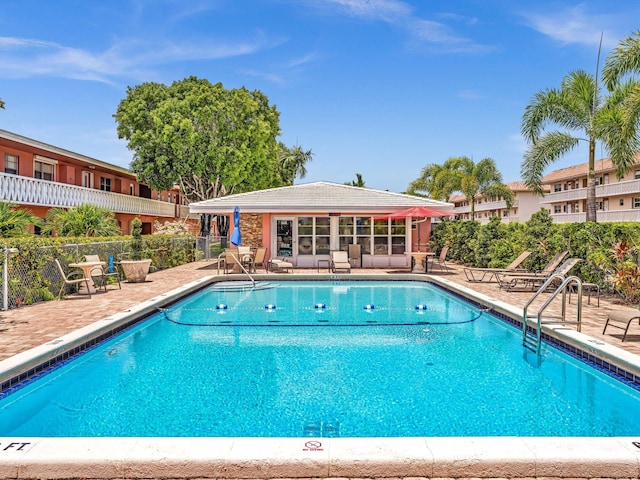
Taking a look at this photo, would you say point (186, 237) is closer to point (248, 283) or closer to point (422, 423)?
point (248, 283)

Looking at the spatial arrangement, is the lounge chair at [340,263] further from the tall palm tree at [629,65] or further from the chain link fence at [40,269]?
the tall palm tree at [629,65]

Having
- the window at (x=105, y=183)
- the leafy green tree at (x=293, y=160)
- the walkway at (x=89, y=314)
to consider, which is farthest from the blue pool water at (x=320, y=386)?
the leafy green tree at (x=293, y=160)

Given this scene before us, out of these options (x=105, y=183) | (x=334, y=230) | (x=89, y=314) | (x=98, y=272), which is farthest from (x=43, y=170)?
(x=89, y=314)

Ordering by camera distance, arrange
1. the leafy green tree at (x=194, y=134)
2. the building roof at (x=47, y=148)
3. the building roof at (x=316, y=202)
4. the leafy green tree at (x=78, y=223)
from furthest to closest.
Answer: the leafy green tree at (x=194, y=134), the building roof at (x=316, y=202), the building roof at (x=47, y=148), the leafy green tree at (x=78, y=223)

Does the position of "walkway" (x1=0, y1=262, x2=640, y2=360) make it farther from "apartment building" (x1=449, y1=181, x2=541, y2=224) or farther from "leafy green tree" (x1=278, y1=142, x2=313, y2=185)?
"apartment building" (x1=449, y1=181, x2=541, y2=224)

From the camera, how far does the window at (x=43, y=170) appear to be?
2370cm

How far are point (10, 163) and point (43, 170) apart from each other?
2.72 meters

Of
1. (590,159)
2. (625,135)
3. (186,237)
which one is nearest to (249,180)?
(186,237)

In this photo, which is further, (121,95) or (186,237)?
(121,95)

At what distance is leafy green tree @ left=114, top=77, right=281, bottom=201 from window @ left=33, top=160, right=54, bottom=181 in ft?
22.9

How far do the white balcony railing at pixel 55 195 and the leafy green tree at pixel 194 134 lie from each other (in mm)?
3586

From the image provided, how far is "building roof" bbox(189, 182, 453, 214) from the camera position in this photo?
69.6 feet

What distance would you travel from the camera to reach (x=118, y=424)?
5324 millimetres

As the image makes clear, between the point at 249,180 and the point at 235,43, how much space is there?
14.8 meters
